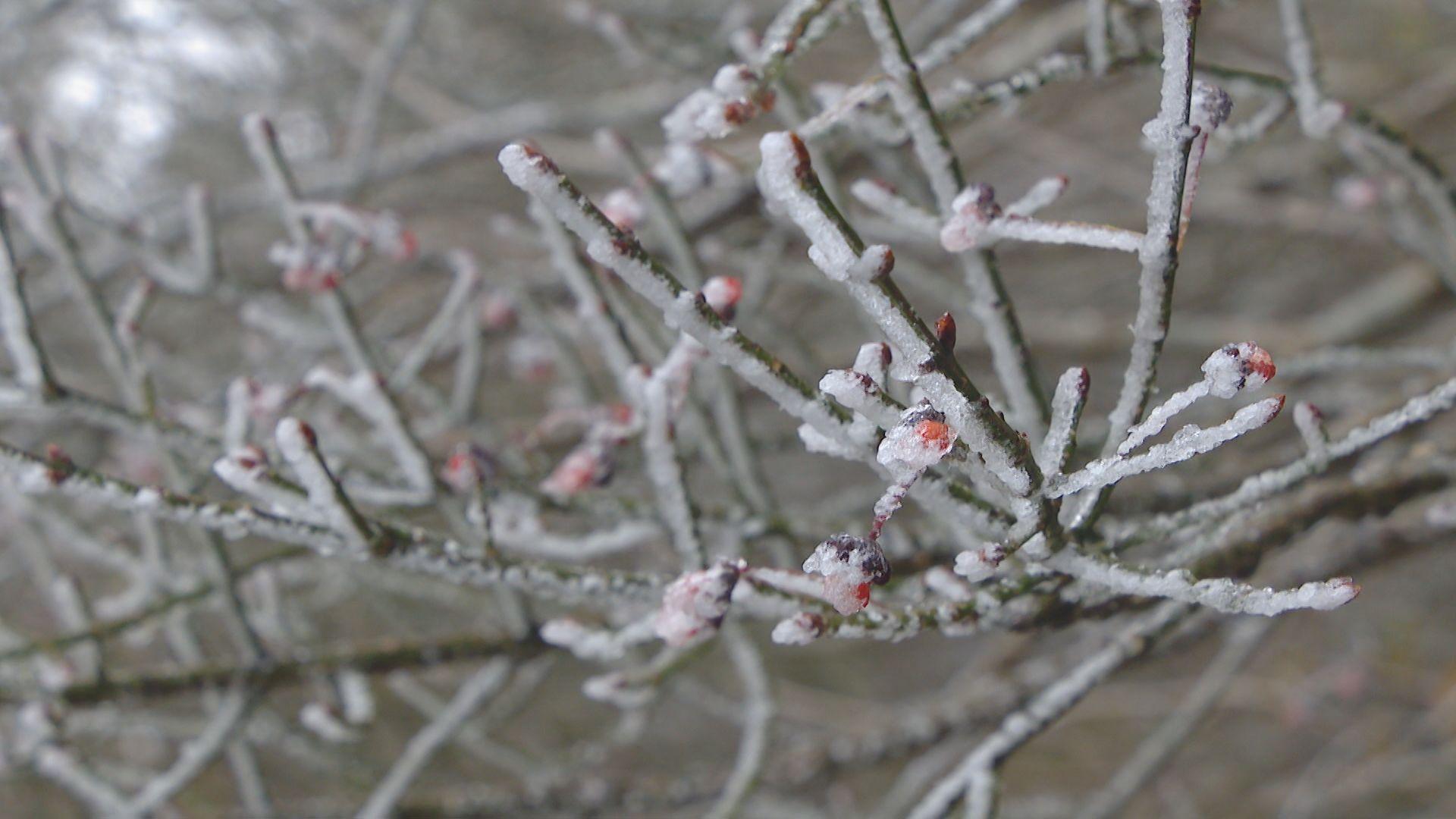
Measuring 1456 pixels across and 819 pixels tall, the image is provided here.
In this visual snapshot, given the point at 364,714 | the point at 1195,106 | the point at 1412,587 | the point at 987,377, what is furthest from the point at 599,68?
the point at 1412,587

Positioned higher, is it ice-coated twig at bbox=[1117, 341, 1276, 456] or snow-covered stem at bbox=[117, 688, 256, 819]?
ice-coated twig at bbox=[1117, 341, 1276, 456]

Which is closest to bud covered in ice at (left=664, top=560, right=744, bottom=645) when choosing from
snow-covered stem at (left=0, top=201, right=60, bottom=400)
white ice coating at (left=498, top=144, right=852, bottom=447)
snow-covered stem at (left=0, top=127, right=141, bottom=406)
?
white ice coating at (left=498, top=144, right=852, bottom=447)

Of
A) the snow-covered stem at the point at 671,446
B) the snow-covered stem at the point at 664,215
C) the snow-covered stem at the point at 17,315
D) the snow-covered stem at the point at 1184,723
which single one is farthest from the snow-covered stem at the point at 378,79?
the snow-covered stem at the point at 1184,723

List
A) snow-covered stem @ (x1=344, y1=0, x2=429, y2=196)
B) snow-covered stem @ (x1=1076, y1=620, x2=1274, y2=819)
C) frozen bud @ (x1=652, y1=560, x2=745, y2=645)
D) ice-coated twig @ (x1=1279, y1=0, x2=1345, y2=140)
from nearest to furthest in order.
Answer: frozen bud @ (x1=652, y1=560, x2=745, y2=645) → ice-coated twig @ (x1=1279, y1=0, x2=1345, y2=140) → snow-covered stem @ (x1=1076, y1=620, x2=1274, y2=819) → snow-covered stem @ (x1=344, y1=0, x2=429, y2=196)

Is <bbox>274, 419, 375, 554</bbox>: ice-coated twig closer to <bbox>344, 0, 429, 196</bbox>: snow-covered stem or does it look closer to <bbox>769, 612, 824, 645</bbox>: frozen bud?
<bbox>769, 612, 824, 645</bbox>: frozen bud

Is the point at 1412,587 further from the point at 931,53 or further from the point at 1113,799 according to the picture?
the point at 931,53
